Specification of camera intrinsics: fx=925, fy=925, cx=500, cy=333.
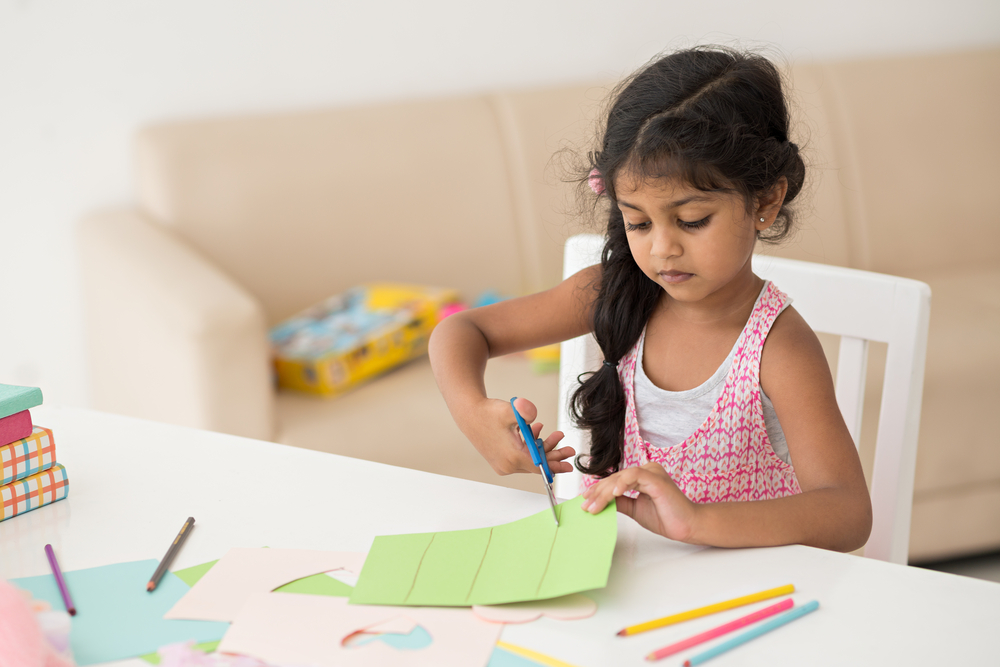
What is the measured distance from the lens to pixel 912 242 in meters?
2.48

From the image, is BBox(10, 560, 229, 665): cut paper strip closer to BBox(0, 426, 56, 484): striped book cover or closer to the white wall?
BBox(0, 426, 56, 484): striped book cover

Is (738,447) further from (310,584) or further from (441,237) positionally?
(441,237)

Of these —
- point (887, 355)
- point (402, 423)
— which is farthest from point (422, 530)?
point (402, 423)

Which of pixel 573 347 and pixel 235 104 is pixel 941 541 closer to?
pixel 573 347

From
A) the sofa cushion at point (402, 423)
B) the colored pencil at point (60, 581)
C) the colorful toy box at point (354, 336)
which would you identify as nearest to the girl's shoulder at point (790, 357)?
the colored pencil at point (60, 581)

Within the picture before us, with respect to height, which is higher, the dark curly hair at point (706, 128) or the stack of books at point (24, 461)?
the dark curly hair at point (706, 128)

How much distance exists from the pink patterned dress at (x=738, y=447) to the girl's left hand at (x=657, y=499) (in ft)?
0.90

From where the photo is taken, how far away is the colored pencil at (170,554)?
2.20 feet

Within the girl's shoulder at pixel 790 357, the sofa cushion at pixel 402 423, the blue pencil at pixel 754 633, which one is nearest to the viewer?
the blue pencil at pixel 754 633

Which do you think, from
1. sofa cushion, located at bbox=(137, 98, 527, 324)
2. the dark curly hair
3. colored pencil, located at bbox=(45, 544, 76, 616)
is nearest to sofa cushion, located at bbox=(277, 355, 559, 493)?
sofa cushion, located at bbox=(137, 98, 527, 324)

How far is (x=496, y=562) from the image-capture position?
68 cm

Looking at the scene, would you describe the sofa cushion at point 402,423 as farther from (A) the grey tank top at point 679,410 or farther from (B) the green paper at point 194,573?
(B) the green paper at point 194,573

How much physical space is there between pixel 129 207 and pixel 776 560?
6.41ft

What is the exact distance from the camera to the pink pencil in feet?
1.89
